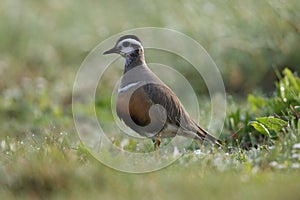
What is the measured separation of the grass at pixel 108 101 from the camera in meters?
4.66

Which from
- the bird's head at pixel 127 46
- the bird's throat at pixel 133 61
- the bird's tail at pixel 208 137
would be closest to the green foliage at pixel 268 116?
the bird's tail at pixel 208 137

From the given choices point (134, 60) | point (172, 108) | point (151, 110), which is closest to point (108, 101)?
point (134, 60)

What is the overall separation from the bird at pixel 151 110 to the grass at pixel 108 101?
0.30 metres

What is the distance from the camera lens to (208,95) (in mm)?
10227

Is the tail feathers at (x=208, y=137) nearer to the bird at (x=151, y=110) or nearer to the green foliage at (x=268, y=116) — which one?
the bird at (x=151, y=110)

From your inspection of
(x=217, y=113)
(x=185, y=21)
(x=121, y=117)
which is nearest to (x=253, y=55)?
(x=185, y=21)

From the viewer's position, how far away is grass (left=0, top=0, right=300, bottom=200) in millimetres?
4660

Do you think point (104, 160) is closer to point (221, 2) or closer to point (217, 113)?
point (217, 113)

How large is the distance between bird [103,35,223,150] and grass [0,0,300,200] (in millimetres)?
303

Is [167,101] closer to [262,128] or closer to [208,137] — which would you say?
[208,137]

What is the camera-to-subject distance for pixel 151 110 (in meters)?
6.32

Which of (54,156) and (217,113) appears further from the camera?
(217,113)

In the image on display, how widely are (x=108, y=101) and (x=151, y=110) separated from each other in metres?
4.00

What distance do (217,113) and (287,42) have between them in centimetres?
220
